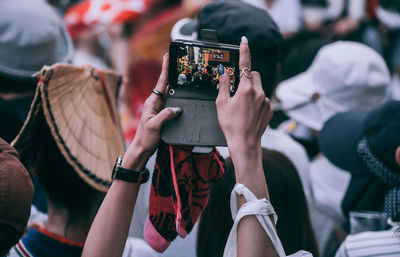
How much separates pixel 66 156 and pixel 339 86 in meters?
1.53

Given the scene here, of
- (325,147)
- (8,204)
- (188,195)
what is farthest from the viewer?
(325,147)

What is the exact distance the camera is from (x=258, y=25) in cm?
178

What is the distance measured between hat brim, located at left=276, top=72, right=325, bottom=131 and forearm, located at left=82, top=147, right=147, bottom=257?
1559mm

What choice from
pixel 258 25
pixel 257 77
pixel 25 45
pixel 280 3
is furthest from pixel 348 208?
pixel 280 3

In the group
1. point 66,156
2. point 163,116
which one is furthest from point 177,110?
point 66,156

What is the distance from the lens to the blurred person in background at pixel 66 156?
4.87 ft

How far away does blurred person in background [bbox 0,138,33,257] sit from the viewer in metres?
1.08

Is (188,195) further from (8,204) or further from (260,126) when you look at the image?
(8,204)

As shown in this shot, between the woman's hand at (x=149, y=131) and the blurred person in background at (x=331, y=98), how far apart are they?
4.26 feet

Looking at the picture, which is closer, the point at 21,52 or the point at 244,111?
the point at 244,111

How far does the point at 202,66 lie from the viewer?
3.98 ft

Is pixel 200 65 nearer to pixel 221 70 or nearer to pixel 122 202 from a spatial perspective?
pixel 221 70

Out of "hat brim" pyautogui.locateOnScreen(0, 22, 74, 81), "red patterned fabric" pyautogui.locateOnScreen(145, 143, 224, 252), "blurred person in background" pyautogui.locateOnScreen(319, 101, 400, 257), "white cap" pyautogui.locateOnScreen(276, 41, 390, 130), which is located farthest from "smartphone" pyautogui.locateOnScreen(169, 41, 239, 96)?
"white cap" pyautogui.locateOnScreen(276, 41, 390, 130)

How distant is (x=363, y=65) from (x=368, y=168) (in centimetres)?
91
